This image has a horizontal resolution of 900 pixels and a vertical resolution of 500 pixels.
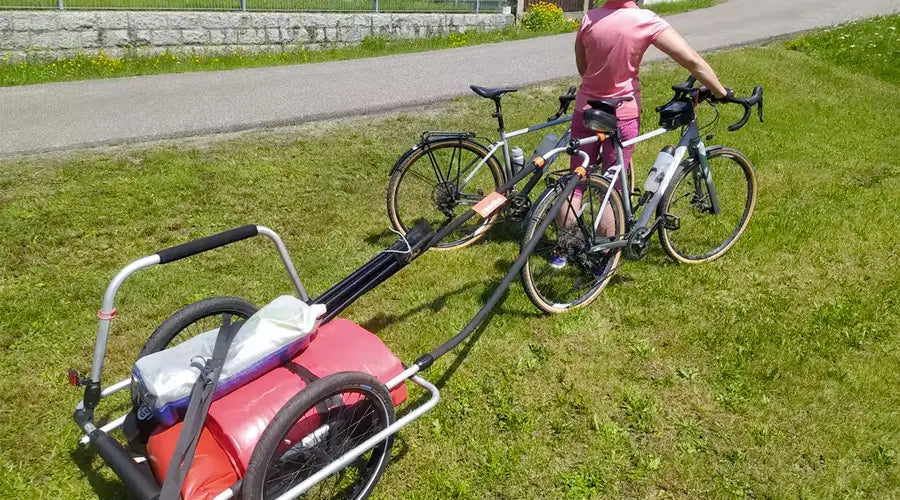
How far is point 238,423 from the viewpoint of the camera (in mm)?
2529

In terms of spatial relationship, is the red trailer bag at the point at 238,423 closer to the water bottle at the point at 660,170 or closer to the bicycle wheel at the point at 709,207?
the water bottle at the point at 660,170

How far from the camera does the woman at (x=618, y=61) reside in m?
3.91

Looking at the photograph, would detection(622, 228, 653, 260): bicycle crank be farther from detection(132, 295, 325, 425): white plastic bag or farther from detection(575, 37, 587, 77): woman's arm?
detection(132, 295, 325, 425): white plastic bag

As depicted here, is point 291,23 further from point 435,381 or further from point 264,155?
point 435,381

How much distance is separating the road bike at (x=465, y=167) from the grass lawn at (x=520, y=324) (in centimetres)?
37

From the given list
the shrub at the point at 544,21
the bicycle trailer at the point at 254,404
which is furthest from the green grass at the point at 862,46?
the bicycle trailer at the point at 254,404

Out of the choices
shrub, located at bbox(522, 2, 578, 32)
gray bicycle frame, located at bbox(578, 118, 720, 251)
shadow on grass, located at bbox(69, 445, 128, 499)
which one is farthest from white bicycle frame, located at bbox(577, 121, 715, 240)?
shrub, located at bbox(522, 2, 578, 32)

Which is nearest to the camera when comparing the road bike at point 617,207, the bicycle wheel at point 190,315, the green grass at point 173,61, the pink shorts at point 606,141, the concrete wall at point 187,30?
the bicycle wheel at point 190,315

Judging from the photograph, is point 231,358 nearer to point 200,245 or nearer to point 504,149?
point 200,245

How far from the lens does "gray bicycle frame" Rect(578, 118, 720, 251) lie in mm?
4176

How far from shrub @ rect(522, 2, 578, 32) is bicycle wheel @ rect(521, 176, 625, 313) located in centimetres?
1233

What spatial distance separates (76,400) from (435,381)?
194 cm

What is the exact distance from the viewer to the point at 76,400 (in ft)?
11.5

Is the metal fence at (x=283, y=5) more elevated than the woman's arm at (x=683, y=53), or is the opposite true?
the metal fence at (x=283, y=5)
